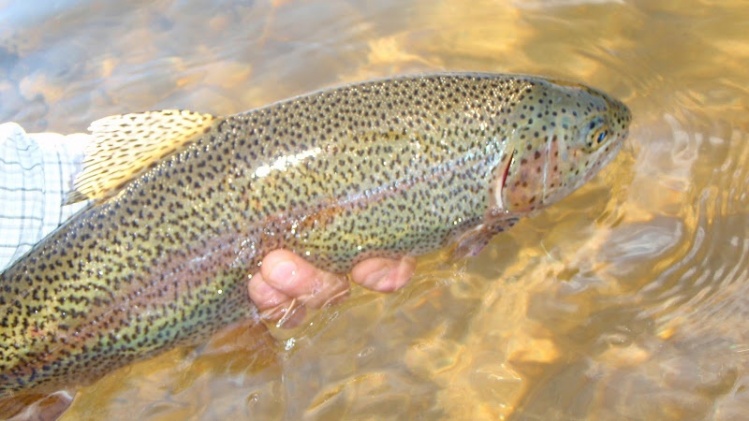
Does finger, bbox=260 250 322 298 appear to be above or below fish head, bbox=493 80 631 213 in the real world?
below

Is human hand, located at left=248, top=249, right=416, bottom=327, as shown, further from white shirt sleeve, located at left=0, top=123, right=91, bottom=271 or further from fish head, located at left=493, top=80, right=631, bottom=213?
white shirt sleeve, located at left=0, top=123, right=91, bottom=271

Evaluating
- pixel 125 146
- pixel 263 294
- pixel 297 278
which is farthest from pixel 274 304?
pixel 125 146

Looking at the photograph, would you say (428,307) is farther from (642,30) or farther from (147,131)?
(642,30)

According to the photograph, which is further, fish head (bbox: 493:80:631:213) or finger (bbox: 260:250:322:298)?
fish head (bbox: 493:80:631:213)

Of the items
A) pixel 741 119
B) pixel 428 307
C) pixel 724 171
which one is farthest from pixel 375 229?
pixel 741 119

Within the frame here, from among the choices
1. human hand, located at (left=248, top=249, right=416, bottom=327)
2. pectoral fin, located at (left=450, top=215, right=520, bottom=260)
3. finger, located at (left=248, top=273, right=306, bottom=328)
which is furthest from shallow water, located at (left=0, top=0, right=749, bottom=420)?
pectoral fin, located at (left=450, top=215, right=520, bottom=260)

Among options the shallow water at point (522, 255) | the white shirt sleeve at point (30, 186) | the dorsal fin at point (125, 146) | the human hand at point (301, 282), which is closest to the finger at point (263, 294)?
the human hand at point (301, 282)

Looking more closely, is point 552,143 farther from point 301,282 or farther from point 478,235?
point 301,282
